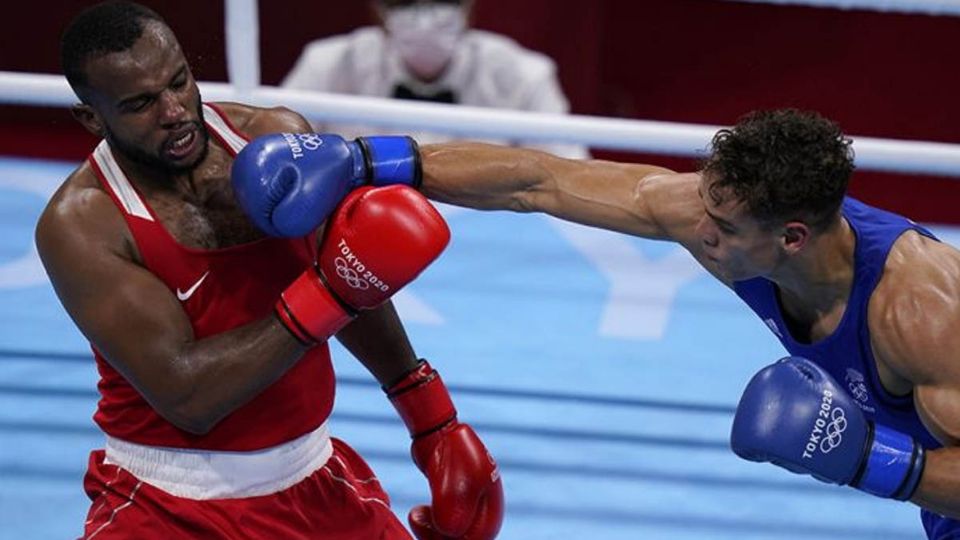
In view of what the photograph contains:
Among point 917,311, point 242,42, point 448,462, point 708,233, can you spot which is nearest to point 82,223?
point 448,462

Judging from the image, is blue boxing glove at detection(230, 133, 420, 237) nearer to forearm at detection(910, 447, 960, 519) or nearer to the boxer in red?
the boxer in red

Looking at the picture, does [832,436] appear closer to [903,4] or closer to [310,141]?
[310,141]

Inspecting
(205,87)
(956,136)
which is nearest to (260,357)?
(205,87)

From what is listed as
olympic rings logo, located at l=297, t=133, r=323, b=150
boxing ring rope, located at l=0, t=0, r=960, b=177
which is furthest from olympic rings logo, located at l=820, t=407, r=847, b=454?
boxing ring rope, located at l=0, t=0, r=960, b=177

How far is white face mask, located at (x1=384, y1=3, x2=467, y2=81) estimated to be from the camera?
4391mm

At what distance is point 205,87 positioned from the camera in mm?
3625

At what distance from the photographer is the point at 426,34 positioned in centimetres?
443

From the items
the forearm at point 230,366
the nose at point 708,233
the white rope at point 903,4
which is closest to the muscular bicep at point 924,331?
the nose at point 708,233

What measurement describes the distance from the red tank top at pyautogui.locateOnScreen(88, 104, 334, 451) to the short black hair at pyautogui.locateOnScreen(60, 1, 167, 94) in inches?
5.8

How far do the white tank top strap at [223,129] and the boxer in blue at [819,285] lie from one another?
107 mm

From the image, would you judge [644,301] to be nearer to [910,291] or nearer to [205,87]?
[205,87]

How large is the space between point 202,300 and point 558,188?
1.92 ft

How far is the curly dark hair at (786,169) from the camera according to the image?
2115mm

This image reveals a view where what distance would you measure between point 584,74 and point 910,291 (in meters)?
2.81
